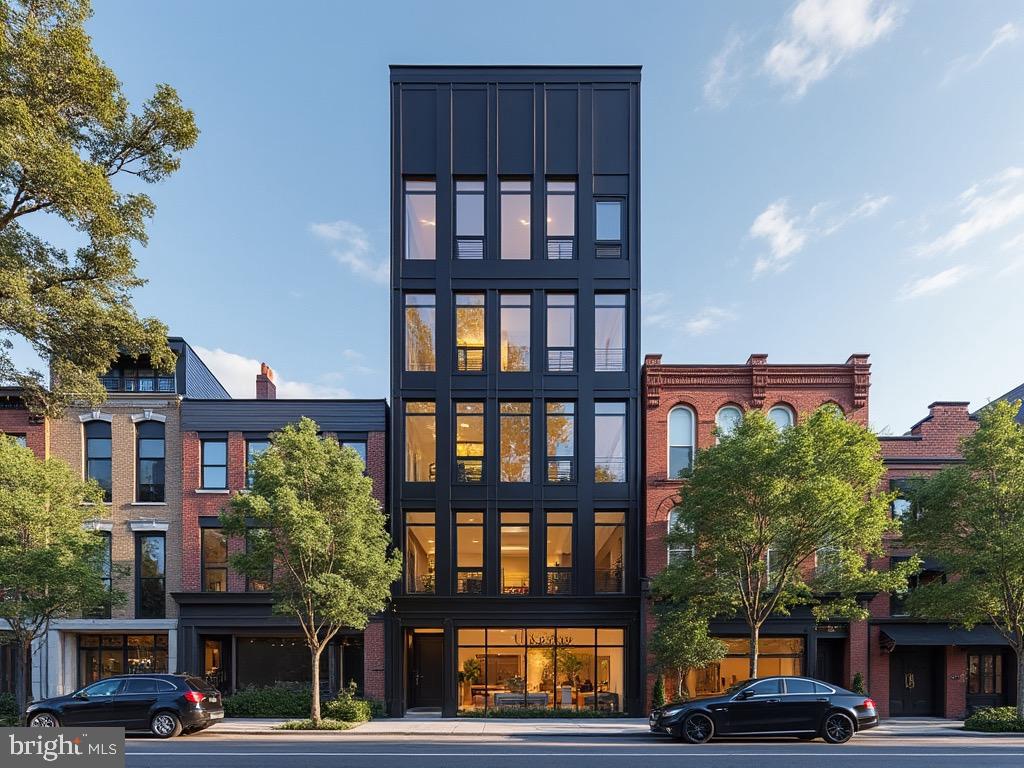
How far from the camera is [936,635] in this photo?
21.5 metres

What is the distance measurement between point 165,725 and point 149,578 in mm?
→ 7303

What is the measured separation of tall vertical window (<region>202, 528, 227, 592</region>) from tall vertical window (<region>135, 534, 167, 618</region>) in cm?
143

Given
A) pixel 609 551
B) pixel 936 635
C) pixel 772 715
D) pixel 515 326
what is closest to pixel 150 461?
pixel 515 326

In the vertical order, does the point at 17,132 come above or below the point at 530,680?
above

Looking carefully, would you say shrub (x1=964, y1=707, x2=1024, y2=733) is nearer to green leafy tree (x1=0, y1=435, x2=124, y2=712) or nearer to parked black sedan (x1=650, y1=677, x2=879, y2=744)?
parked black sedan (x1=650, y1=677, x2=879, y2=744)

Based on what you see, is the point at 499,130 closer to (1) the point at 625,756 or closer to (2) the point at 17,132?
(2) the point at 17,132

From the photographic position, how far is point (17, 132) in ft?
35.1

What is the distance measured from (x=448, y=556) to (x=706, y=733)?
9.73 meters

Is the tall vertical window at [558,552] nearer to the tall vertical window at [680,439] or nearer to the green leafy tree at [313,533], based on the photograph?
the tall vertical window at [680,439]

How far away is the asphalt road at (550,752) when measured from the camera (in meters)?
12.5

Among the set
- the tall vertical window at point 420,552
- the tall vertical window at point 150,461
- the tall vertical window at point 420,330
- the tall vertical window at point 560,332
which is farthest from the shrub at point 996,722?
the tall vertical window at point 150,461

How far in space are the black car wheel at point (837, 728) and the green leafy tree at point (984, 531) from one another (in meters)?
5.09

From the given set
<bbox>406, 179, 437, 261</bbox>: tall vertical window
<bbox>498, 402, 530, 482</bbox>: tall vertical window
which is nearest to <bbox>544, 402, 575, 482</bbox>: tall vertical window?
<bbox>498, 402, 530, 482</bbox>: tall vertical window

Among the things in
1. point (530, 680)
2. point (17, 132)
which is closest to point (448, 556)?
point (530, 680)
